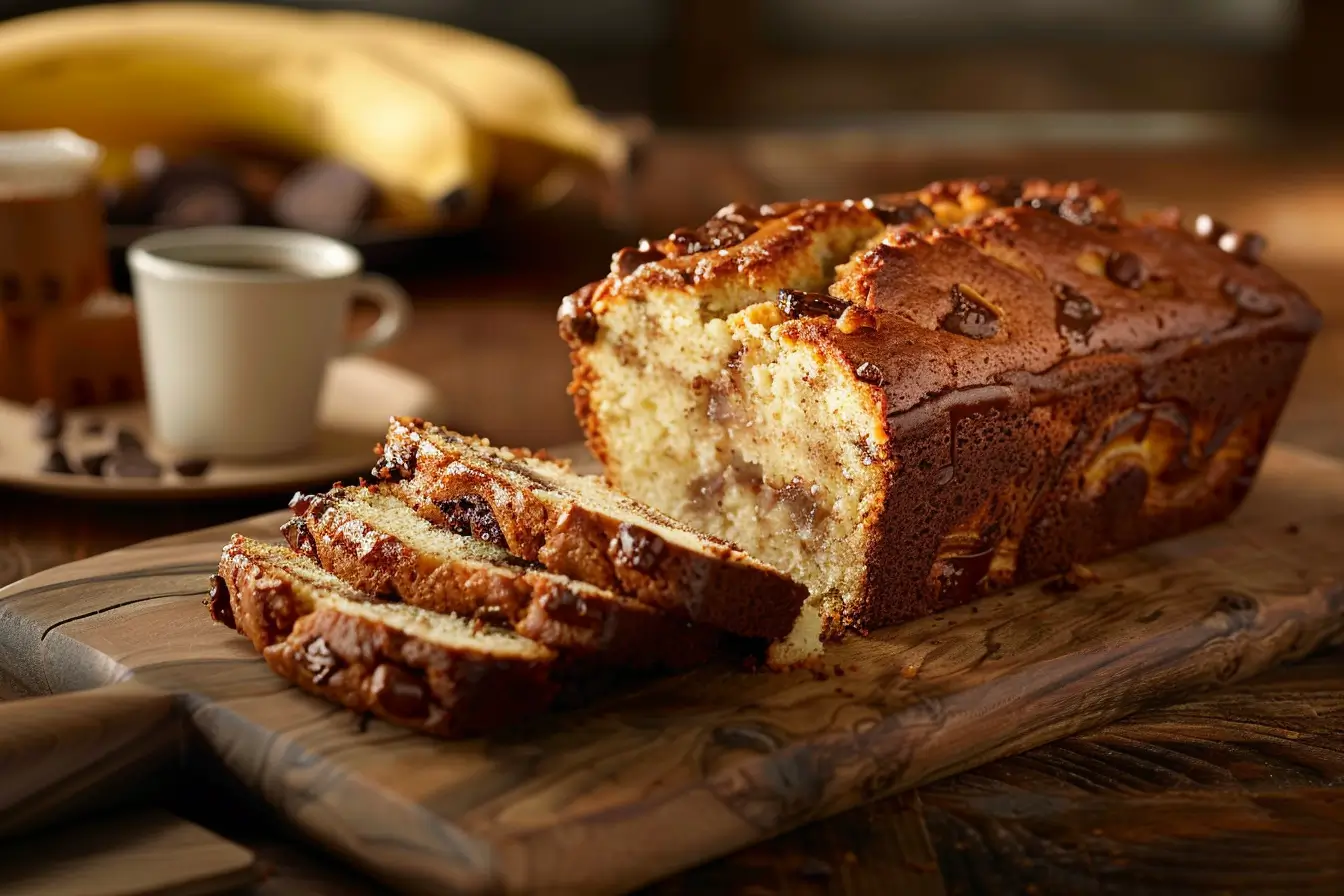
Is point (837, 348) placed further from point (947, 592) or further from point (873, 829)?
point (873, 829)

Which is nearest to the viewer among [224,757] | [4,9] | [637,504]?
[224,757]

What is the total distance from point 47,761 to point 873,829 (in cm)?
109

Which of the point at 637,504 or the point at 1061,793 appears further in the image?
the point at 637,504

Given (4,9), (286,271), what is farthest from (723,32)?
(286,271)

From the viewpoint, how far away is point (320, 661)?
7.43 feet

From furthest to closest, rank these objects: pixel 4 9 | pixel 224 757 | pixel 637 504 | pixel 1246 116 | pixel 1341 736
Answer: pixel 1246 116
pixel 4 9
pixel 637 504
pixel 1341 736
pixel 224 757

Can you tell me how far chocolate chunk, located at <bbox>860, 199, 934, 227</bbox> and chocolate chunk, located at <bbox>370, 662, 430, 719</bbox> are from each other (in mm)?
1340

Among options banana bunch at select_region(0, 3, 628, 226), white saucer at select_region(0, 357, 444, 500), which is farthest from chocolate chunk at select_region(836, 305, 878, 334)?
banana bunch at select_region(0, 3, 628, 226)

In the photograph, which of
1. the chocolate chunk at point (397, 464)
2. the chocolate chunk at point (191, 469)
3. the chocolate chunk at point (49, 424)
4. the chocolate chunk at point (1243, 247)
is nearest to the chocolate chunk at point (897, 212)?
the chocolate chunk at point (1243, 247)

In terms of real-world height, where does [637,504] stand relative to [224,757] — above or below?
above

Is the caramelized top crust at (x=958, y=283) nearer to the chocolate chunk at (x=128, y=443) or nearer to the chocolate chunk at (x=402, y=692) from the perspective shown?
the chocolate chunk at (x=402, y=692)

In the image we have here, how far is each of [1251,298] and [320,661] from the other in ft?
6.56

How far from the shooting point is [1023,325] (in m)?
2.86

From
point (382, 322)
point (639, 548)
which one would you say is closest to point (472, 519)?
point (639, 548)
